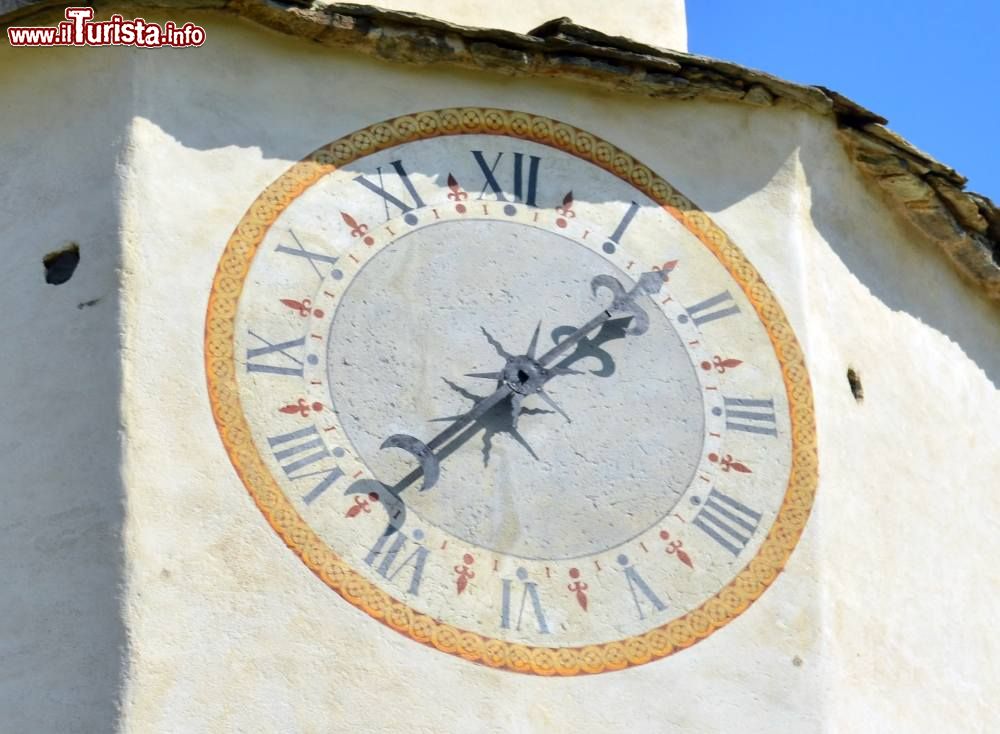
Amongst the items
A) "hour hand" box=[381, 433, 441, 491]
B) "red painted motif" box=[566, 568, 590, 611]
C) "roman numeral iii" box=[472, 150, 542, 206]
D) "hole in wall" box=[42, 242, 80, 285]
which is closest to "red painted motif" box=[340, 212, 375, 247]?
"roman numeral iii" box=[472, 150, 542, 206]

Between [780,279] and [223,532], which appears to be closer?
[223,532]

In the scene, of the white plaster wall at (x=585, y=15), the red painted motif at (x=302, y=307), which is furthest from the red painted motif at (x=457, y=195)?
the white plaster wall at (x=585, y=15)

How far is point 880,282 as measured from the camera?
44.8 feet

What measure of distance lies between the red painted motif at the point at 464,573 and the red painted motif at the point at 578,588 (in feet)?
1.16

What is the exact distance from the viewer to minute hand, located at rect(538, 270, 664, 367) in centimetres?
1276

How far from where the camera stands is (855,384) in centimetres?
1328

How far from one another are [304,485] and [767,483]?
1.78m

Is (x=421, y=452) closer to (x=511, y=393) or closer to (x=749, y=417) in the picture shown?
(x=511, y=393)

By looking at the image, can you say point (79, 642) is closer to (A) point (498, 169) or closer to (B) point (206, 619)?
(B) point (206, 619)

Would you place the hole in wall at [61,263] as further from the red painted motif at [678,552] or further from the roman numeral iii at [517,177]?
the red painted motif at [678,552]

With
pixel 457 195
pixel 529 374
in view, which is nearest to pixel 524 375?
pixel 529 374

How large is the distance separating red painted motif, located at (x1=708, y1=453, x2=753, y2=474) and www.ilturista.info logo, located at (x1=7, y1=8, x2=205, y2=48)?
7.84 feet

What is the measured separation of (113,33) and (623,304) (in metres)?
2.10

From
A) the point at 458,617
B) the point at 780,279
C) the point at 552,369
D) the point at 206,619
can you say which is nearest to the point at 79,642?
the point at 206,619
